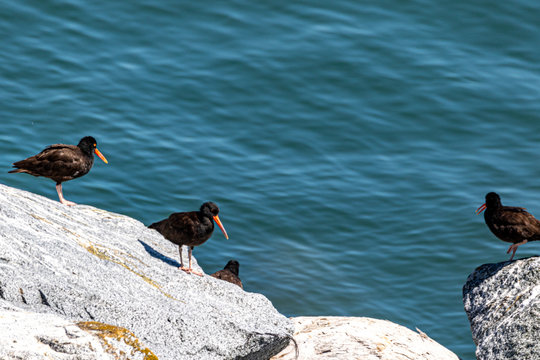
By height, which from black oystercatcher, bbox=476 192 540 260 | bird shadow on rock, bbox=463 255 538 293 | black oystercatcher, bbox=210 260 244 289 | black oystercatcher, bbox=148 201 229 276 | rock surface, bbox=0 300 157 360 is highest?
black oystercatcher, bbox=476 192 540 260

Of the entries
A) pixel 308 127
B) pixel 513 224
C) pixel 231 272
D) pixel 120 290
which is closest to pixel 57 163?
pixel 231 272

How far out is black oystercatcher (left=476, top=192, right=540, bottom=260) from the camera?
33.3 ft

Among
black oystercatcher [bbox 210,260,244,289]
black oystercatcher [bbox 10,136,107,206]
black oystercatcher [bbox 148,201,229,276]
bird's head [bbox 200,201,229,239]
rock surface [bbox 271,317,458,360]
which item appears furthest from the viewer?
black oystercatcher [bbox 210,260,244,289]

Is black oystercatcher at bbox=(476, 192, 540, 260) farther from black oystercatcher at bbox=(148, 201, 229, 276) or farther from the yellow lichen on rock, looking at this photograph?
the yellow lichen on rock

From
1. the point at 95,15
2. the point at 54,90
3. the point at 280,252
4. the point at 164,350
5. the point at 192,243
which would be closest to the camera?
the point at 164,350

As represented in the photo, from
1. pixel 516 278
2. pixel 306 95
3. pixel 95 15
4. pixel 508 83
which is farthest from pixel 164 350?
pixel 95 15

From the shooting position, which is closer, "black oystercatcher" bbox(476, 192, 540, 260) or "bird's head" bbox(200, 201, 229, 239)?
"black oystercatcher" bbox(476, 192, 540, 260)

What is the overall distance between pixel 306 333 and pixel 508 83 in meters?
14.1

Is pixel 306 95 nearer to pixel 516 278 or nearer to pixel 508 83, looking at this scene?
pixel 508 83

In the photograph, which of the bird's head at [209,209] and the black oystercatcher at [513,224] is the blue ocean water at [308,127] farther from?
the bird's head at [209,209]

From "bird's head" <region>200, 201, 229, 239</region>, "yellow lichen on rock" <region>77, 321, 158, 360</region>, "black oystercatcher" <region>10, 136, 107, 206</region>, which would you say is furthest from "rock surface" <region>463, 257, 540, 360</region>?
"black oystercatcher" <region>10, 136, 107, 206</region>

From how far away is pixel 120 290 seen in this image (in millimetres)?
7816

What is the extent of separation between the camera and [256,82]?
21.0 metres

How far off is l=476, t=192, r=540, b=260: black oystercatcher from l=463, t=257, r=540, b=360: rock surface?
514mm
